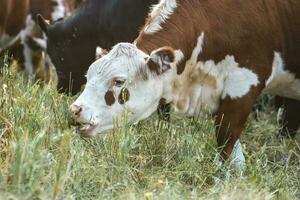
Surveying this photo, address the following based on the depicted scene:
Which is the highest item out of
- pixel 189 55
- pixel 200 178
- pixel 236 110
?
pixel 189 55

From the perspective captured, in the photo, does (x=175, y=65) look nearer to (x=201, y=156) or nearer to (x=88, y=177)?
(x=201, y=156)

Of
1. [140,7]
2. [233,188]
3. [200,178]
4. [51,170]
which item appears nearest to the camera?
[51,170]

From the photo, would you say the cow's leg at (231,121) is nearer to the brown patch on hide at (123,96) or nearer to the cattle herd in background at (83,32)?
the cattle herd in background at (83,32)

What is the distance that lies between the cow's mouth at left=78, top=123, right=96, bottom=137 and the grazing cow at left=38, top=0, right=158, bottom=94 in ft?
4.99

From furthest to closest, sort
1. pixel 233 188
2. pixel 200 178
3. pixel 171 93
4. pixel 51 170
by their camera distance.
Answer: pixel 171 93
pixel 200 178
pixel 233 188
pixel 51 170

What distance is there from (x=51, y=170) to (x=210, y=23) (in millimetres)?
1710

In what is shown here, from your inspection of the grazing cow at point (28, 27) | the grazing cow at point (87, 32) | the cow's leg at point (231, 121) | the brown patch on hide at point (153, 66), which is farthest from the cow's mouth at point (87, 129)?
the grazing cow at point (28, 27)

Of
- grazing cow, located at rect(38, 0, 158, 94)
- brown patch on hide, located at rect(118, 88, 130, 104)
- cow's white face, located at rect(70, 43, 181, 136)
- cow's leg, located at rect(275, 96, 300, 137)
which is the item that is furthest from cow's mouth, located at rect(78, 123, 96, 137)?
cow's leg, located at rect(275, 96, 300, 137)

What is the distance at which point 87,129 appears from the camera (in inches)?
221

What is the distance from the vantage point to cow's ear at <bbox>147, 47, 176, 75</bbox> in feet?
18.4

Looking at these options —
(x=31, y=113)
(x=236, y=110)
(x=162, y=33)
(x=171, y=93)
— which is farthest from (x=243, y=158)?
(x=31, y=113)

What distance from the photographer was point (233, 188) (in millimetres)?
5238

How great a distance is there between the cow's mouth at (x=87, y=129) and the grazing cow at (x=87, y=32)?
1.52m

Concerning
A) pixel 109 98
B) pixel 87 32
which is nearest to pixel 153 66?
pixel 109 98
